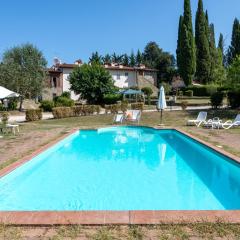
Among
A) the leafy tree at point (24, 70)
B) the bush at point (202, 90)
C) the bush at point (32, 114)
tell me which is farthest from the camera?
the bush at point (202, 90)

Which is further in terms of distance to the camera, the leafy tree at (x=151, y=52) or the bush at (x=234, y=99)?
the leafy tree at (x=151, y=52)

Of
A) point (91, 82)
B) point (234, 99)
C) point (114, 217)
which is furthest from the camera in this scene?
point (91, 82)

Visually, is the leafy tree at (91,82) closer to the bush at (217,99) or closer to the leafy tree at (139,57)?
the bush at (217,99)

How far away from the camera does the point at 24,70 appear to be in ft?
125

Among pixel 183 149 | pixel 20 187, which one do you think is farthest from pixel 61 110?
pixel 20 187

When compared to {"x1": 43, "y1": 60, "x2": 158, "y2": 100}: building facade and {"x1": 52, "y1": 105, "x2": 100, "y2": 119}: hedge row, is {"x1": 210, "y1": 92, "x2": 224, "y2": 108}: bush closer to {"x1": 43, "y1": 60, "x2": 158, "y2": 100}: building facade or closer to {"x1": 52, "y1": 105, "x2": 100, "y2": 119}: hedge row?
{"x1": 52, "y1": 105, "x2": 100, "y2": 119}: hedge row

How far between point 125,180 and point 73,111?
65.0ft

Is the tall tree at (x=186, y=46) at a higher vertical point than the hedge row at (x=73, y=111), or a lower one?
higher

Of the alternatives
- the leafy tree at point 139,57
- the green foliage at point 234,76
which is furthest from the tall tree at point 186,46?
the leafy tree at point 139,57

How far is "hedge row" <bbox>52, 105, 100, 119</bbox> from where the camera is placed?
26.4m

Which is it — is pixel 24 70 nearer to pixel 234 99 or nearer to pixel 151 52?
pixel 234 99

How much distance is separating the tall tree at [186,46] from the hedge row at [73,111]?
95.5 ft

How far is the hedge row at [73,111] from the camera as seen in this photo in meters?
26.4

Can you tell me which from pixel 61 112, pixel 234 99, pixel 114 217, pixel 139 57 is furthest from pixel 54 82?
pixel 114 217
